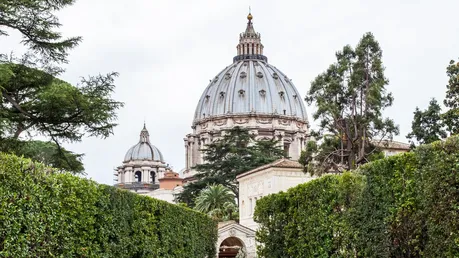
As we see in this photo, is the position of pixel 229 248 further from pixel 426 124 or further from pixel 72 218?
pixel 72 218

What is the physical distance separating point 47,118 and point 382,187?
34.5 ft

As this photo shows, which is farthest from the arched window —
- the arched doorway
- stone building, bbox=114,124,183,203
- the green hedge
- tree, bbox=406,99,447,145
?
the green hedge

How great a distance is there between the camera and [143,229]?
2033 cm

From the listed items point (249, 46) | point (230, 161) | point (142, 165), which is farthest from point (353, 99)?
point (142, 165)

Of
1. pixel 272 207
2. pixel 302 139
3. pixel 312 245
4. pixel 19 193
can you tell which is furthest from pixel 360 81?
pixel 302 139

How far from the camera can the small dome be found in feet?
518

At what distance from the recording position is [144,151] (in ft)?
521

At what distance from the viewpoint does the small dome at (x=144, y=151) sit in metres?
158

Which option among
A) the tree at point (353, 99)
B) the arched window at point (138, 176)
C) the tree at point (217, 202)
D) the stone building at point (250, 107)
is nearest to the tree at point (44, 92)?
the tree at point (353, 99)

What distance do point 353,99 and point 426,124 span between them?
27.8ft

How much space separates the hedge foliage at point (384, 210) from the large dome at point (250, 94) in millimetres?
107251

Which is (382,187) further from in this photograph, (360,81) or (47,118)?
(360,81)

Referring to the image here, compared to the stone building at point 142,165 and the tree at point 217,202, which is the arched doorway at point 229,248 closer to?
the tree at point 217,202

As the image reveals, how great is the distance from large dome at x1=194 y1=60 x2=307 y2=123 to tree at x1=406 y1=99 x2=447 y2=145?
8170cm
